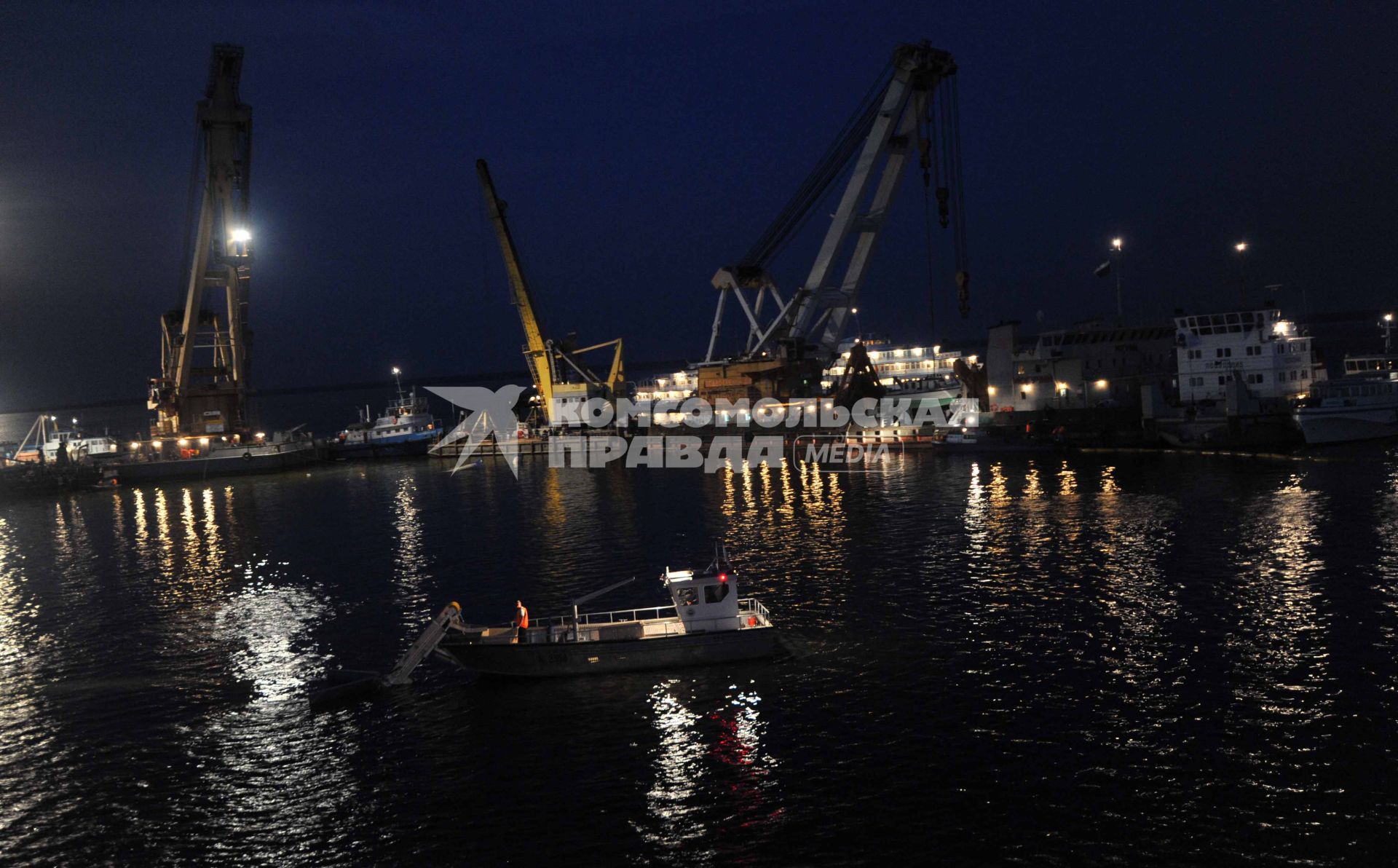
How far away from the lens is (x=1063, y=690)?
1898 centimetres

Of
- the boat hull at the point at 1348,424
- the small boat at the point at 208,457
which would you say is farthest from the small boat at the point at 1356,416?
the small boat at the point at 208,457

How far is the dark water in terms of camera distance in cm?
1395

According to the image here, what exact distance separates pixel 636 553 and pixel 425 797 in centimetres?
2127

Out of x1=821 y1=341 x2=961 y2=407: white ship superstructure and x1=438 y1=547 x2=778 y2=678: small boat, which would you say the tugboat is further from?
x1=438 y1=547 x2=778 y2=678: small boat

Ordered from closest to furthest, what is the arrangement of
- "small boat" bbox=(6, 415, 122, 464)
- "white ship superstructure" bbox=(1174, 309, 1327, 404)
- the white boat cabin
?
the white boat cabin, "white ship superstructure" bbox=(1174, 309, 1327, 404), "small boat" bbox=(6, 415, 122, 464)

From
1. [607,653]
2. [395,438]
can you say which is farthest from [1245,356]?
[395,438]

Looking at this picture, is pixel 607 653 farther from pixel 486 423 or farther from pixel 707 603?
pixel 486 423

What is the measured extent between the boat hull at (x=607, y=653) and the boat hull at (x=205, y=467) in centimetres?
7652

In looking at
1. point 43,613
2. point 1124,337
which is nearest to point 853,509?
point 43,613

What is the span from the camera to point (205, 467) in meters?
85.5

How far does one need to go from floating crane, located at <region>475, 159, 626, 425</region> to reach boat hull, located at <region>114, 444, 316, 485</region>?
31342mm

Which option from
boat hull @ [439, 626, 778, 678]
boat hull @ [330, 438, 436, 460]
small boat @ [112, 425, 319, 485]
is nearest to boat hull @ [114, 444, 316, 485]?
small boat @ [112, 425, 319, 485]

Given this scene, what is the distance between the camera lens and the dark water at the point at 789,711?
1395 cm

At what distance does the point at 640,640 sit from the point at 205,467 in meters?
82.0
